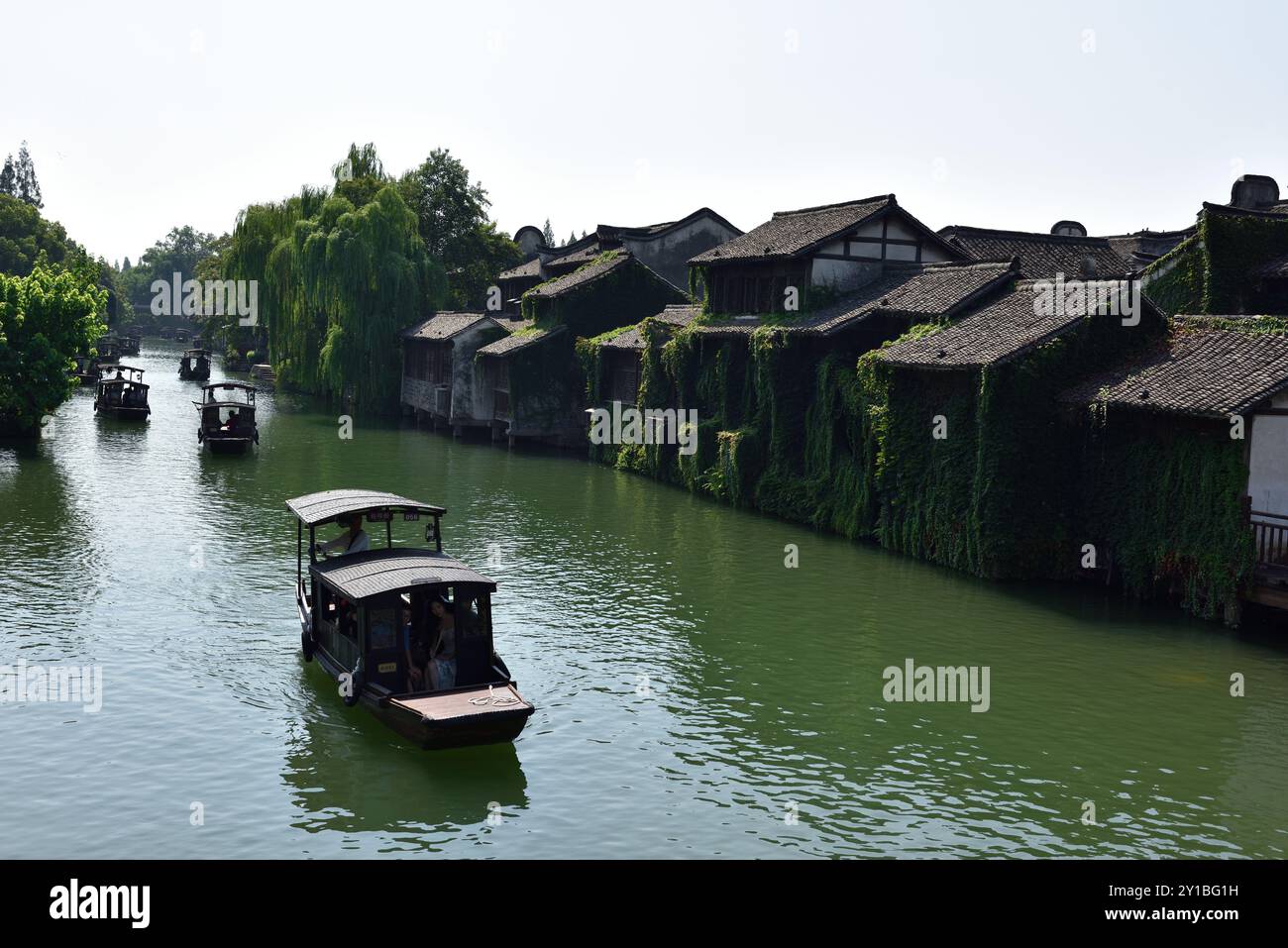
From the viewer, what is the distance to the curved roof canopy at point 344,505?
70.9ft

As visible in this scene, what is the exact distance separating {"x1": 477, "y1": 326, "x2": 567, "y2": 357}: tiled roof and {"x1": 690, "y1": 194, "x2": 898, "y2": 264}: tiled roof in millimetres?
11250

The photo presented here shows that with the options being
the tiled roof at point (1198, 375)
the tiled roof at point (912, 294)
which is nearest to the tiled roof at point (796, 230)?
the tiled roof at point (912, 294)

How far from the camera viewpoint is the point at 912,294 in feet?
117

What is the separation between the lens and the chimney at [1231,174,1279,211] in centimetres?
4597

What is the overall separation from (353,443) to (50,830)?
4030 centimetres

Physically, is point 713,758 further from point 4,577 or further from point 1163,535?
point 4,577

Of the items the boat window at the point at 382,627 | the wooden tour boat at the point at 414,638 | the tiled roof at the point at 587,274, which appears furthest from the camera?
the tiled roof at the point at 587,274

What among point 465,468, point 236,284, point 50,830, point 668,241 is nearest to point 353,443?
point 465,468

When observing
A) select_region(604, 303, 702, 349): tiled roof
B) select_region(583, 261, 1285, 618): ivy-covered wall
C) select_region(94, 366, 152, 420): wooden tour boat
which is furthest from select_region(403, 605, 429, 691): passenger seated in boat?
select_region(94, 366, 152, 420): wooden tour boat

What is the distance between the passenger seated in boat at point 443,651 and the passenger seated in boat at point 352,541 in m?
3.62

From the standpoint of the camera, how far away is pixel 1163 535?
2622cm

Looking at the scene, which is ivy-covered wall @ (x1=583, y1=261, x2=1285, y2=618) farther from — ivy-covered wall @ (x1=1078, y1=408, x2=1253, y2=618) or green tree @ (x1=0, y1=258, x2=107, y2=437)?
green tree @ (x1=0, y1=258, x2=107, y2=437)

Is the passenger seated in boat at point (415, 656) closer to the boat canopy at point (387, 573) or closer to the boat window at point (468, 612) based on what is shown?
the boat canopy at point (387, 573)
